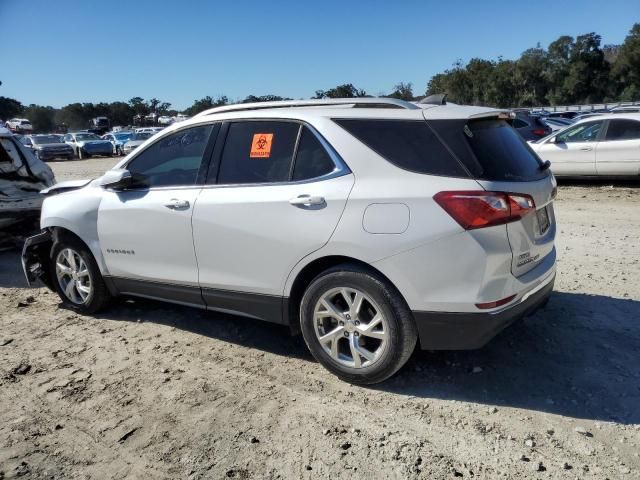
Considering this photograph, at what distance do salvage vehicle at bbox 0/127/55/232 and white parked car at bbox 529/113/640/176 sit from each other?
9.36 metres

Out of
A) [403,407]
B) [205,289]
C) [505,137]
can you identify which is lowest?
[403,407]

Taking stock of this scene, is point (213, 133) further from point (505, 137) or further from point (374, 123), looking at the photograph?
point (505, 137)

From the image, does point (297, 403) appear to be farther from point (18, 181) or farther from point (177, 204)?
point (18, 181)

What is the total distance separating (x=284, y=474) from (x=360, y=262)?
1304 millimetres

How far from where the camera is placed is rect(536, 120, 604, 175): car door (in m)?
11.7

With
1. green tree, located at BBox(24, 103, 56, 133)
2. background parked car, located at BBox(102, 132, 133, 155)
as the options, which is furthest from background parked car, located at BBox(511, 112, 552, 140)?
green tree, located at BBox(24, 103, 56, 133)

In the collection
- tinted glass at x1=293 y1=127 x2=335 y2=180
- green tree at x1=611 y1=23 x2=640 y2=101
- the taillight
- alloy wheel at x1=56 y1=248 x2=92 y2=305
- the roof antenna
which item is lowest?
alloy wheel at x1=56 y1=248 x2=92 y2=305

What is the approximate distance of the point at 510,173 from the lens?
336 cm

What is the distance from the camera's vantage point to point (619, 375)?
3592mm

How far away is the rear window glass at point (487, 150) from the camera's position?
10.5 ft

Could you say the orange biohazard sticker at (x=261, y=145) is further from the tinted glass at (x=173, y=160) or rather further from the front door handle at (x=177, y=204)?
the front door handle at (x=177, y=204)

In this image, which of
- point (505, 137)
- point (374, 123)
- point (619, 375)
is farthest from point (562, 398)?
point (374, 123)

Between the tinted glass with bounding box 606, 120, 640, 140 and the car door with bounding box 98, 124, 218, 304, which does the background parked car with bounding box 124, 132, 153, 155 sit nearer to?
the tinted glass with bounding box 606, 120, 640, 140

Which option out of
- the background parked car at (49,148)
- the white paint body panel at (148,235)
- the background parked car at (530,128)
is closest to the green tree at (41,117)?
the background parked car at (49,148)
